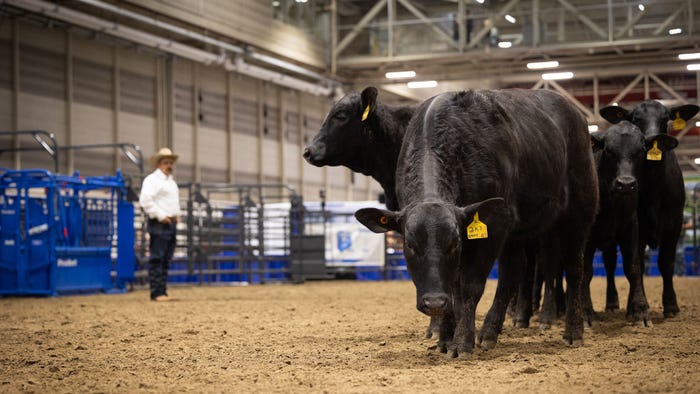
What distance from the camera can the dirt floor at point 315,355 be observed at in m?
4.82

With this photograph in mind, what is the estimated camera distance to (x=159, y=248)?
488 inches

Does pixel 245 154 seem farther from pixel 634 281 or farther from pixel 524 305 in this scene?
pixel 634 281

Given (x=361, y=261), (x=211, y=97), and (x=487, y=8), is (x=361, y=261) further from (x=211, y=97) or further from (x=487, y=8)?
(x=487, y=8)

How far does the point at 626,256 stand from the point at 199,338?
3825 millimetres

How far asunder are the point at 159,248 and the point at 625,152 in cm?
649

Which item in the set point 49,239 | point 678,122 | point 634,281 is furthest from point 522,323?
point 49,239

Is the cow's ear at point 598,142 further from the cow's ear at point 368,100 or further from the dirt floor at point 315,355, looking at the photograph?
the cow's ear at point 368,100

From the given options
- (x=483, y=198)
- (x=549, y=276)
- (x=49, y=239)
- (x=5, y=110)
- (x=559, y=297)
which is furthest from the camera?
(x=5, y=110)

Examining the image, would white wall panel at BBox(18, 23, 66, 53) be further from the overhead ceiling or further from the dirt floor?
the dirt floor

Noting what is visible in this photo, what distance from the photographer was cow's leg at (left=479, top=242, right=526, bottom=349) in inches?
250

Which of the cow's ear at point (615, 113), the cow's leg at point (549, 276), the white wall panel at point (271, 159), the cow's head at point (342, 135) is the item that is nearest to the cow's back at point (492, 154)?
the cow's leg at point (549, 276)

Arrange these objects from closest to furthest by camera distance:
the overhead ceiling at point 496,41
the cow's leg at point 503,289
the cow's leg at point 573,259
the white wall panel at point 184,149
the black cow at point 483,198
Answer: the black cow at point 483,198, the cow's leg at point 503,289, the cow's leg at point 573,259, the overhead ceiling at point 496,41, the white wall panel at point 184,149

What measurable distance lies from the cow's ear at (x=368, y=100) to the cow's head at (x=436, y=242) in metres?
2.52

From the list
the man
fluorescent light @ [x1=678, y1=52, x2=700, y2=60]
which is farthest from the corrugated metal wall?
fluorescent light @ [x1=678, y1=52, x2=700, y2=60]
